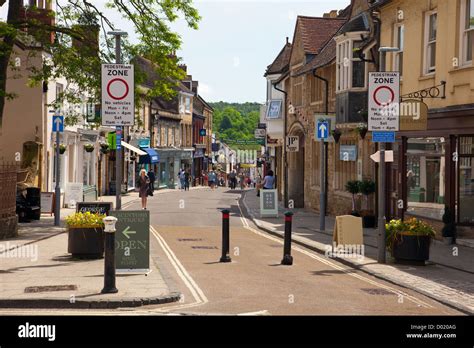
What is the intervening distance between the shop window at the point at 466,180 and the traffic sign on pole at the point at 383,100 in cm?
477

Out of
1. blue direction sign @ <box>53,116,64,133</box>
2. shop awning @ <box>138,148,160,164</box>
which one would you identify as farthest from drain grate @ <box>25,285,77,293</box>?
shop awning @ <box>138,148,160,164</box>

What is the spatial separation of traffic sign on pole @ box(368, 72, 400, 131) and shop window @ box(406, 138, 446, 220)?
557 centimetres

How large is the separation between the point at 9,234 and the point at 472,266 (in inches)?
465

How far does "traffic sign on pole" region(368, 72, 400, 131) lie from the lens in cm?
1700

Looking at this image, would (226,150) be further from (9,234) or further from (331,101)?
(9,234)

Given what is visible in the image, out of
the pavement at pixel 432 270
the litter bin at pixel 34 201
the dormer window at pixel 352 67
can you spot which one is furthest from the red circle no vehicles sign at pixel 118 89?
the dormer window at pixel 352 67

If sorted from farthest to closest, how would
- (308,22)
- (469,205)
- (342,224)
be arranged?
(308,22)
(469,205)
(342,224)

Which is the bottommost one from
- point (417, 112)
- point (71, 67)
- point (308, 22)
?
point (417, 112)

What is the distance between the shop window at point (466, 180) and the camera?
21.2 meters

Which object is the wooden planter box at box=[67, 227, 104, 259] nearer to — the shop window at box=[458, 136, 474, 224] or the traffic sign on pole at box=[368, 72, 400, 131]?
the traffic sign on pole at box=[368, 72, 400, 131]

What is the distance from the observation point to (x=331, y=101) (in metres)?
35.0
